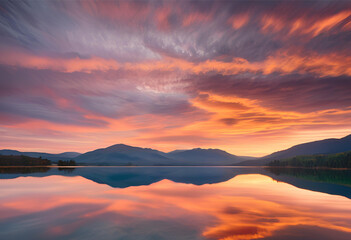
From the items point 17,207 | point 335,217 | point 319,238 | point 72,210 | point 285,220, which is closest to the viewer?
point 319,238

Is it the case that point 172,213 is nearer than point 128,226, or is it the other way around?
point 128,226

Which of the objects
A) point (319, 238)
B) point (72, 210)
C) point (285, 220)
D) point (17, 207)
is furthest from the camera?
point (17, 207)

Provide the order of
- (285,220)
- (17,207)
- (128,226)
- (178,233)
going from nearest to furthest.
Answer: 1. (178,233)
2. (128,226)
3. (285,220)
4. (17,207)

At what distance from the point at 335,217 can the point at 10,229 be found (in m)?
29.7

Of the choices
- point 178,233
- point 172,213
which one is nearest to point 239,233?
point 178,233

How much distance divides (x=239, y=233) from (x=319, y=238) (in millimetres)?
5524

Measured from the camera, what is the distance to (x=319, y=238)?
618 inches

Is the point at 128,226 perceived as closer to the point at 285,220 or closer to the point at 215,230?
the point at 215,230

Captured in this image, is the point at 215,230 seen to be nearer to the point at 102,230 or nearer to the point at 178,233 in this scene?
the point at 178,233

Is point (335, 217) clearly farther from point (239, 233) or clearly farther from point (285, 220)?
point (239, 233)

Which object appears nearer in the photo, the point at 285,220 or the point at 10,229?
the point at 10,229

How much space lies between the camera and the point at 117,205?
27.4 metres

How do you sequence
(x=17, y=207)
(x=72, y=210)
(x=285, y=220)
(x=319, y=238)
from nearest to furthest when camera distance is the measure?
1. (x=319, y=238)
2. (x=285, y=220)
3. (x=72, y=210)
4. (x=17, y=207)

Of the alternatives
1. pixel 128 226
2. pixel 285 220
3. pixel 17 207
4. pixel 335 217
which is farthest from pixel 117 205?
pixel 335 217
